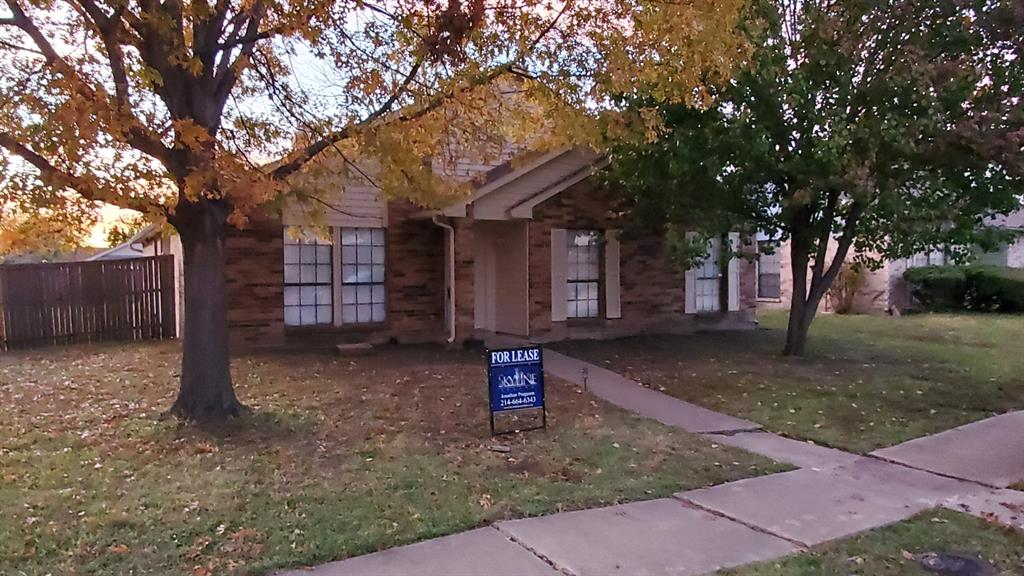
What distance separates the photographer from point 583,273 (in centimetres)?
1555

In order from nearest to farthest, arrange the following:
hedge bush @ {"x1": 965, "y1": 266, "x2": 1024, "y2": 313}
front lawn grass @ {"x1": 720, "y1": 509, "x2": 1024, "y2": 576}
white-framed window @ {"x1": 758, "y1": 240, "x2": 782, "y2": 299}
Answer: front lawn grass @ {"x1": 720, "y1": 509, "x2": 1024, "y2": 576}, hedge bush @ {"x1": 965, "y1": 266, "x2": 1024, "y2": 313}, white-framed window @ {"x1": 758, "y1": 240, "x2": 782, "y2": 299}

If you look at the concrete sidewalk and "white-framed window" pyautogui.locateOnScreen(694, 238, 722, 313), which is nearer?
the concrete sidewalk

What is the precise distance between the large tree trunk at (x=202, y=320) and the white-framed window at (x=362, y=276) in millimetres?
6288

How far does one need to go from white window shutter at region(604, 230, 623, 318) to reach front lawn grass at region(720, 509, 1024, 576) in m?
10.1

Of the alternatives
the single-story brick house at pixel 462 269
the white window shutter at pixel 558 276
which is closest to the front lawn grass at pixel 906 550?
the single-story brick house at pixel 462 269

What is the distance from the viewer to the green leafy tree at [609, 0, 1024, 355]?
9.84 meters

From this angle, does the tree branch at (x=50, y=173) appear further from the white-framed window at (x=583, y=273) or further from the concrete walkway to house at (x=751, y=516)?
the white-framed window at (x=583, y=273)

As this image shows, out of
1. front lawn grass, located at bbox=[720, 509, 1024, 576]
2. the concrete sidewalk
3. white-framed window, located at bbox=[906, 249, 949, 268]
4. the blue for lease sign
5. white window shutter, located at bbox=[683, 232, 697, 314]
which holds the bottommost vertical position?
front lawn grass, located at bbox=[720, 509, 1024, 576]

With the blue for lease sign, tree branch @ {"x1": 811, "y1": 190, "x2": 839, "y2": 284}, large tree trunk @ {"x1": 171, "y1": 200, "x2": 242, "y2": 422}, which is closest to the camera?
the blue for lease sign

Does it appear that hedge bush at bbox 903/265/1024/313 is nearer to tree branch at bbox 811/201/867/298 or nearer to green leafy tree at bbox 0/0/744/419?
tree branch at bbox 811/201/867/298

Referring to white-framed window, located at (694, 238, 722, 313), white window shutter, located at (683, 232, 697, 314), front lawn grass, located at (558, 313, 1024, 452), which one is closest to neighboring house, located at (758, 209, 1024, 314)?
white-framed window, located at (694, 238, 722, 313)

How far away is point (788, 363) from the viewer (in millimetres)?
12867

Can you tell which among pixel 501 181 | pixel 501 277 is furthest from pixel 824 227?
pixel 501 277

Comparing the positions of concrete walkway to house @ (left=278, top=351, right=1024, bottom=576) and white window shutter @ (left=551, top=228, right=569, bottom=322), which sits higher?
white window shutter @ (left=551, top=228, right=569, bottom=322)
